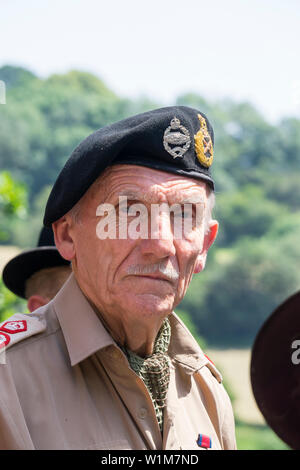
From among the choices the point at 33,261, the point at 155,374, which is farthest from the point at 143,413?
the point at 33,261

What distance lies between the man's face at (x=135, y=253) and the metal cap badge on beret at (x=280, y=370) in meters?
0.55

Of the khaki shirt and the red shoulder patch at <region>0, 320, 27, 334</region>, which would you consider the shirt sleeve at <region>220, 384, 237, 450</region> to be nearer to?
the khaki shirt

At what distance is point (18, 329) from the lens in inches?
92.7

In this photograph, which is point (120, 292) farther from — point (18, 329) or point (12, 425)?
point (12, 425)

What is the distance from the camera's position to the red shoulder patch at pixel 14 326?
2.35 metres

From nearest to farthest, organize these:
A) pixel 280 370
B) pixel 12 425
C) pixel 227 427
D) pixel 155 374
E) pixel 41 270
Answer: pixel 12 425
pixel 155 374
pixel 227 427
pixel 280 370
pixel 41 270

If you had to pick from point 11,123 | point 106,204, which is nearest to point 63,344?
point 106,204

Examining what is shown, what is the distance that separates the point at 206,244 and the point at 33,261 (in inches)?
67.6

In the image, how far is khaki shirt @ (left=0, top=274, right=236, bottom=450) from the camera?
2.13 metres

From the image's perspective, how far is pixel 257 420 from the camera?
160ft

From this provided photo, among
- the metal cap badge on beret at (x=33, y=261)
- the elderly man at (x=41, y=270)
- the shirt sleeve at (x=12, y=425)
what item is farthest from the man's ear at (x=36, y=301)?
the shirt sleeve at (x=12, y=425)

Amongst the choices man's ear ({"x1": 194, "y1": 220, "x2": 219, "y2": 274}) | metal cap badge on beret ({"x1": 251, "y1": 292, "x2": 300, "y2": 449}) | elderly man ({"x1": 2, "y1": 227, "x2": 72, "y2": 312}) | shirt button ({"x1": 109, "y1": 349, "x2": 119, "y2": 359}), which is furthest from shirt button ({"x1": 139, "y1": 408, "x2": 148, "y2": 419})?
elderly man ({"x1": 2, "y1": 227, "x2": 72, "y2": 312})
